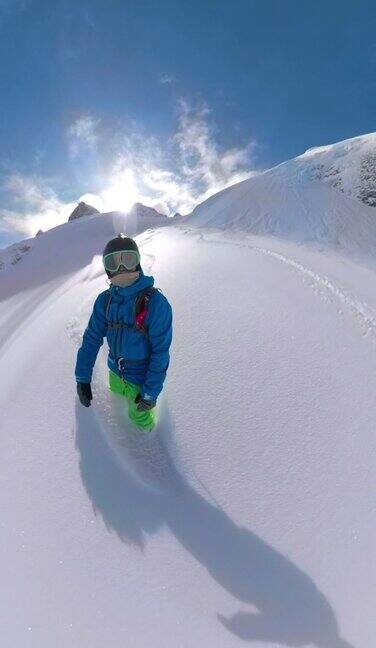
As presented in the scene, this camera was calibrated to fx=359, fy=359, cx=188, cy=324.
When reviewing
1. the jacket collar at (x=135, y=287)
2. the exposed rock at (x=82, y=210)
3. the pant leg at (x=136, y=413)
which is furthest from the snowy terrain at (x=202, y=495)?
the exposed rock at (x=82, y=210)

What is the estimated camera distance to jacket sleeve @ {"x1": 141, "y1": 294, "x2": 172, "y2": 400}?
293cm

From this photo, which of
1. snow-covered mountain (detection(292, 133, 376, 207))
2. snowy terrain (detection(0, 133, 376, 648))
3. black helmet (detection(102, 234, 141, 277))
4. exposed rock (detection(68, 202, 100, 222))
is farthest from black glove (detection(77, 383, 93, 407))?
exposed rock (detection(68, 202, 100, 222))

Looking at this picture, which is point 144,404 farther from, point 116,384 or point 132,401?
point 116,384

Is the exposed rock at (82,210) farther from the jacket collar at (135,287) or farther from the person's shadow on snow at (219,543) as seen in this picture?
the person's shadow on snow at (219,543)

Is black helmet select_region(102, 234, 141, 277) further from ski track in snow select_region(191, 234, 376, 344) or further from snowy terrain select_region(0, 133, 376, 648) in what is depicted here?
ski track in snow select_region(191, 234, 376, 344)

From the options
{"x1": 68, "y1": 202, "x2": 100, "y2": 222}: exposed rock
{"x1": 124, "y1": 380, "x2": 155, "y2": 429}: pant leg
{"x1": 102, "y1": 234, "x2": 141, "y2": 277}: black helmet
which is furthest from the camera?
{"x1": 68, "y1": 202, "x2": 100, "y2": 222}: exposed rock

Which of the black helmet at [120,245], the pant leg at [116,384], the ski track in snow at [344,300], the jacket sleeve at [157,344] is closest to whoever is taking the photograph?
the black helmet at [120,245]

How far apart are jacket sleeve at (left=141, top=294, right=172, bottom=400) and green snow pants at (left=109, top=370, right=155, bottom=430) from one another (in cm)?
29

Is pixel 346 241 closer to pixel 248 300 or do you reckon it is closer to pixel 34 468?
pixel 248 300

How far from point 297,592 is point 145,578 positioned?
947mm

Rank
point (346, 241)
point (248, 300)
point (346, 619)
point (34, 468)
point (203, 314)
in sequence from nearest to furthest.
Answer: point (346, 619)
point (34, 468)
point (203, 314)
point (248, 300)
point (346, 241)

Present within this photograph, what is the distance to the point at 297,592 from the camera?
2219mm

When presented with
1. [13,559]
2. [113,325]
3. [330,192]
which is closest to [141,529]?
[13,559]

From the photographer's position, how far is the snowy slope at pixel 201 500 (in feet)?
6.87
